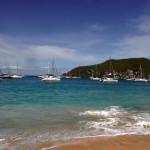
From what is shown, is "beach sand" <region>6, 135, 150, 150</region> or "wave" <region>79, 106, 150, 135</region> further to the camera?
"wave" <region>79, 106, 150, 135</region>

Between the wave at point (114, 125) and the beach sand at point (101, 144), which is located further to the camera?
the wave at point (114, 125)

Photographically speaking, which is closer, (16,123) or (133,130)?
(133,130)

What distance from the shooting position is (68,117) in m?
24.8

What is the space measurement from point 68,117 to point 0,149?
1092 centimetres

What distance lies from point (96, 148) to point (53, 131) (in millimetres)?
5115

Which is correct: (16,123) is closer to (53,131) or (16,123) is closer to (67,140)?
(53,131)

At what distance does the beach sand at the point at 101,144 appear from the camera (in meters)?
14.6

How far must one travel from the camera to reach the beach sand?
14.6 metres

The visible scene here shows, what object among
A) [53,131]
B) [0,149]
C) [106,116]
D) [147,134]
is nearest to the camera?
[0,149]

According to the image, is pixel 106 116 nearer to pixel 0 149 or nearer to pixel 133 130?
pixel 133 130

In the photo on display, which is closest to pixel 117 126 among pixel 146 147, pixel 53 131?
pixel 53 131

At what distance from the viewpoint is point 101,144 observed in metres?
15.3

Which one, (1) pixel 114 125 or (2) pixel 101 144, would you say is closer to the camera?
(2) pixel 101 144

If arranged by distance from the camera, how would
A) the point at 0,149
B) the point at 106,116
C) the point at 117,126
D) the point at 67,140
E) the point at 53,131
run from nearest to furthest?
the point at 0,149 → the point at 67,140 → the point at 53,131 → the point at 117,126 → the point at 106,116
